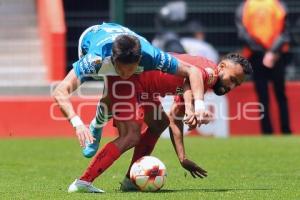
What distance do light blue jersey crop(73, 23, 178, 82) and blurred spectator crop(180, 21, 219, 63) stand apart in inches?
366

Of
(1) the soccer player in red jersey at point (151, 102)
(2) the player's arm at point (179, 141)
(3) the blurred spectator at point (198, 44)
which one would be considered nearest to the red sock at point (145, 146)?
(1) the soccer player in red jersey at point (151, 102)

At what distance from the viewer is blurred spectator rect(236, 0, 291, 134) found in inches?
718

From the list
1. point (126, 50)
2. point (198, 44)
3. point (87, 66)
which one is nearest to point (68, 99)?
point (87, 66)

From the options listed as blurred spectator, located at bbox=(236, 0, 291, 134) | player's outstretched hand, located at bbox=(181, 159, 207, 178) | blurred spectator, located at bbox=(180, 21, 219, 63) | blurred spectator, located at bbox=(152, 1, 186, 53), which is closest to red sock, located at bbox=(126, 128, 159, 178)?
player's outstretched hand, located at bbox=(181, 159, 207, 178)

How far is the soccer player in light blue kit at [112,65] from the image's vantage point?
8922 millimetres

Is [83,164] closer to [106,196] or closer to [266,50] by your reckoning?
[106,196]

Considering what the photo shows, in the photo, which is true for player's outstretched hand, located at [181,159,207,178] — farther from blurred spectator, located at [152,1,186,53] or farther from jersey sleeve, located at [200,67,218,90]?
blurred spectator, located at [152,1,186,53]

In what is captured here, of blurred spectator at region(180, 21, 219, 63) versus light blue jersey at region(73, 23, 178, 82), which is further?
blurred spectator at region(180, 21, 219, 63)

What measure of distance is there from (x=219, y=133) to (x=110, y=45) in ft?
30.2

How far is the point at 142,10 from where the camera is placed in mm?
19000

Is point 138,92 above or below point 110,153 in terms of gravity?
above

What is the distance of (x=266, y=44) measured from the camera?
18453 millimetres

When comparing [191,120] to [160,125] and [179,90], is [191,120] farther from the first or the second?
[160,125]

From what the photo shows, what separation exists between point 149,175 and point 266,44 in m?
9.25
